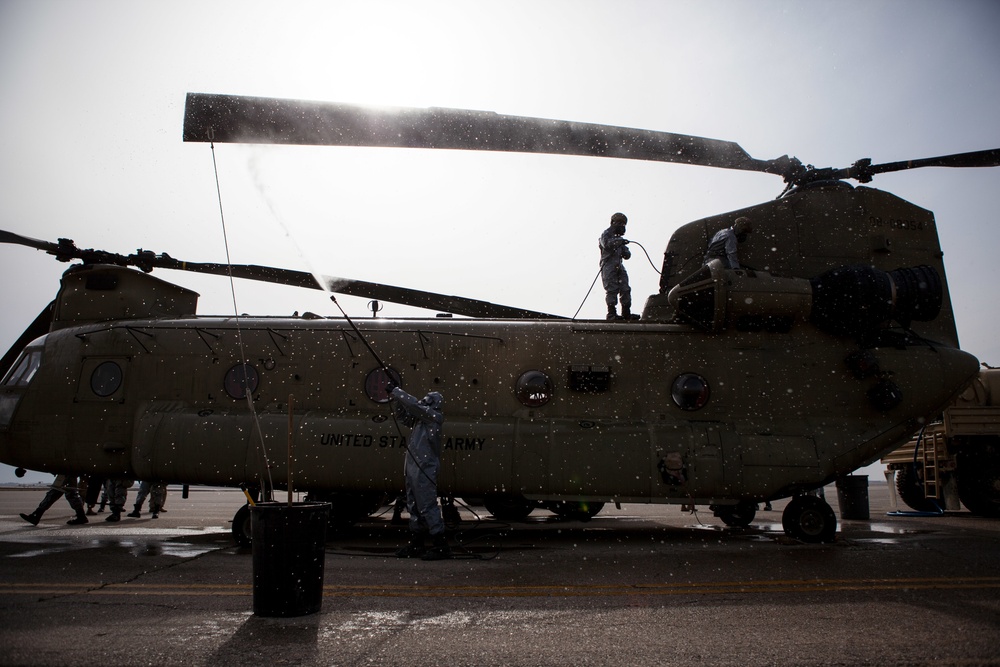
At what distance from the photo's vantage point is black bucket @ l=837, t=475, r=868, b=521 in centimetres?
1218

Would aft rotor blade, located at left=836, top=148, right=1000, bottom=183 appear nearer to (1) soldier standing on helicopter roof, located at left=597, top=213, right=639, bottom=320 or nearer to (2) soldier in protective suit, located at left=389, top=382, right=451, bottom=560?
(1) soldier standing on helicopter roof, located at left=597, top=213, right=639, bottom=320

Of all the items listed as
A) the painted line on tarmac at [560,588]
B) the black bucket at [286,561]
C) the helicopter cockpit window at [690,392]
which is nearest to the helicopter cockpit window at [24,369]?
the painted line on tarmac at [560,588]

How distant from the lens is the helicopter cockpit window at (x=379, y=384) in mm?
8859

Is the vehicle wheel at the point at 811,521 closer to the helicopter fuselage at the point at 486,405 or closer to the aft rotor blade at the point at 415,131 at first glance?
the helicopter fuselage at the point at 486,405

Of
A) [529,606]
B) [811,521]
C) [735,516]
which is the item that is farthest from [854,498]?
[529,606]

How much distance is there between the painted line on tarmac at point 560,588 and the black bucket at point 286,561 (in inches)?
28.7

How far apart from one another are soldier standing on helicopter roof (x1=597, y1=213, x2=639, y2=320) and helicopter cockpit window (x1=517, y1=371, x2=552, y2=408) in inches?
76.9

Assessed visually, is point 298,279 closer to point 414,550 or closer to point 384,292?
point 384,292

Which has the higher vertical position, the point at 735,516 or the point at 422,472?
the point at 422,472

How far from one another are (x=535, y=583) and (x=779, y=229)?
6.78 meters

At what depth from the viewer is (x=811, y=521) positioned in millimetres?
7961

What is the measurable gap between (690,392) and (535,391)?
2.13 metres

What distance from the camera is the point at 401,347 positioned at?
356 inches

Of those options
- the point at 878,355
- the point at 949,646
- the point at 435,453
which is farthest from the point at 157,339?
the point at 878,355
